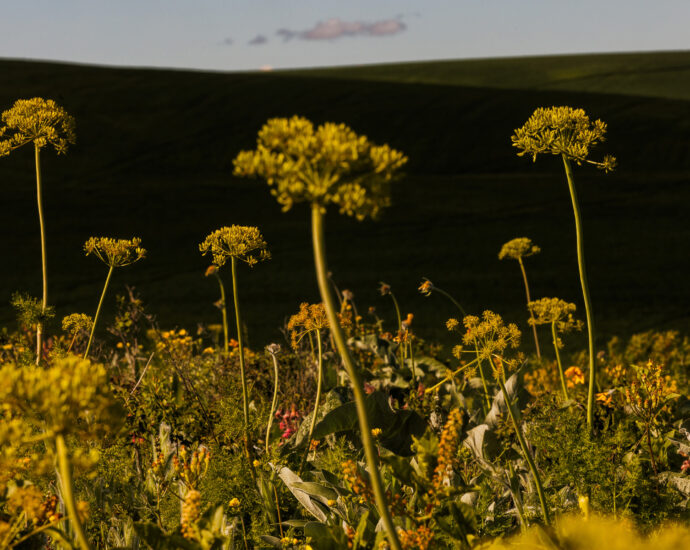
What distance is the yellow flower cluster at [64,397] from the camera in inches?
47.1

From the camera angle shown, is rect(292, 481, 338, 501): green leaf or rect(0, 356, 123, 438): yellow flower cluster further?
rect(292, 481, 338, 501): green leaf

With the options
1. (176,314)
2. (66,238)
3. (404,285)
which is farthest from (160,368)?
(66,238)

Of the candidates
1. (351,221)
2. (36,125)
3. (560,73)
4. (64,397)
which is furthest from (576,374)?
(560,73)

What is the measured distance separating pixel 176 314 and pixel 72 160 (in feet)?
84.0

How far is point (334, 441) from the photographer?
348 centimetres

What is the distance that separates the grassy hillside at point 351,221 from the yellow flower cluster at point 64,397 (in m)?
6.65

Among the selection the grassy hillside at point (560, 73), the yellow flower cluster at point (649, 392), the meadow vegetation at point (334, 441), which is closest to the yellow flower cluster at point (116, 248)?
the meadow vegetation at point (334, 441)

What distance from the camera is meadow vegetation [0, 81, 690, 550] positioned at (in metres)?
1.21

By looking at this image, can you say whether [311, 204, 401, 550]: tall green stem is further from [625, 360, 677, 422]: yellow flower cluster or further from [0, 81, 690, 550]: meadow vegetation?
[625, 360, 677, 422]: yellow flower cluster

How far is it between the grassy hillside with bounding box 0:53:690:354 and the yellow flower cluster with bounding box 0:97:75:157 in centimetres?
493

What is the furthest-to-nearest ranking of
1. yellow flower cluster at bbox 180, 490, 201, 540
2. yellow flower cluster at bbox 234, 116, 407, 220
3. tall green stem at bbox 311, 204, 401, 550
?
yellow flower cluster at bbox 180, 490, 201, 540, yellow flower cluster at bbox 234, 116, 407, 220, tall green stem at bbox 311, 204, 401, 550

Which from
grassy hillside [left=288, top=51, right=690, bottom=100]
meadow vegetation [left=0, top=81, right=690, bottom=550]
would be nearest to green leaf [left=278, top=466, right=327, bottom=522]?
meadow vegetation [left=0, top=81, right=690, bottom=550]

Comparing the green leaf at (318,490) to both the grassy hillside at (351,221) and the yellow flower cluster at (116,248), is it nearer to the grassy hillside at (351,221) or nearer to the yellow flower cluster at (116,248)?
the yellow flower cluster at (116,248)

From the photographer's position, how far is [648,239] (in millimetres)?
16344
